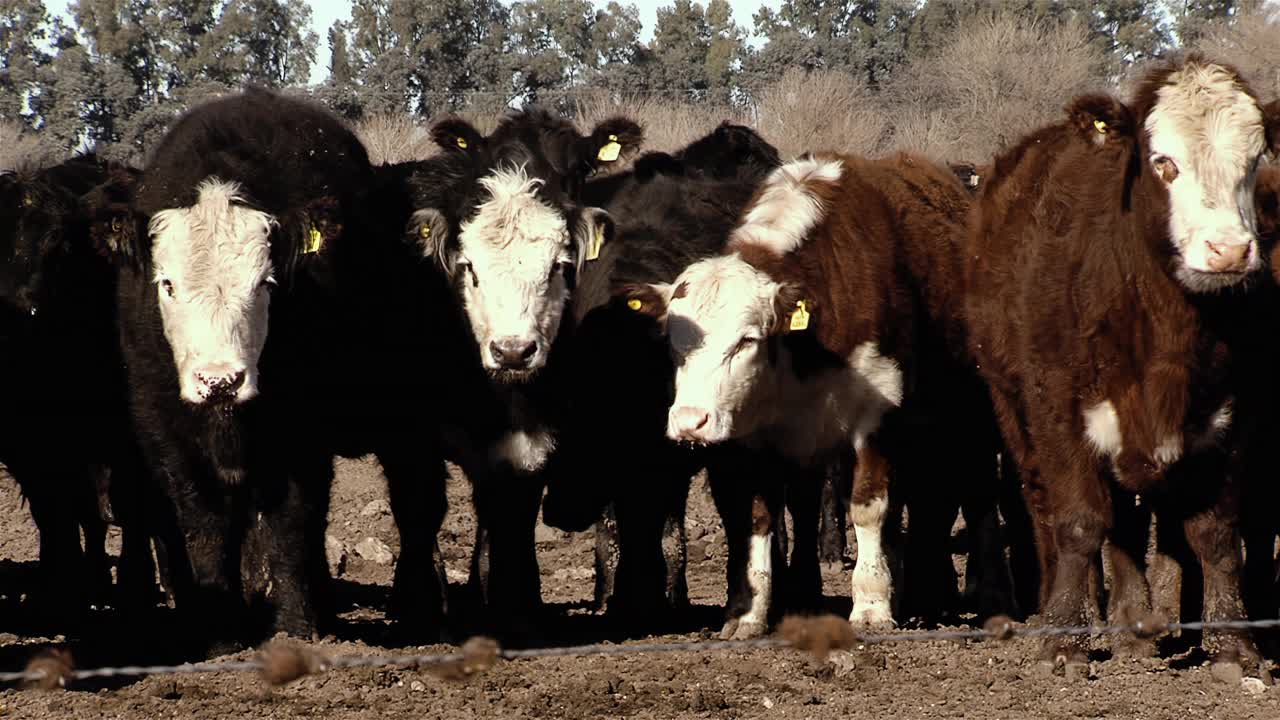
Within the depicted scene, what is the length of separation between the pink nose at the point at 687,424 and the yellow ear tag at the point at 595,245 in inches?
43.6

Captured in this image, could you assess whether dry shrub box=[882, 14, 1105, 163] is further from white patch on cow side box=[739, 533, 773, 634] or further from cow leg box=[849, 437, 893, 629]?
white patch on cow side box=[739, 533, 773, 634]

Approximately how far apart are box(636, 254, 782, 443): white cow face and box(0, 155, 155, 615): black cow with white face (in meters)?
3.25

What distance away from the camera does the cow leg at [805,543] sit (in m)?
9.80

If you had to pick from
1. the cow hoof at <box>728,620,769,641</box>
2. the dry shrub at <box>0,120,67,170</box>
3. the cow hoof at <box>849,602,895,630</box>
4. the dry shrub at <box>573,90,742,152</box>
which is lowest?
the cow hoof at <box>728,620,769,641</box>

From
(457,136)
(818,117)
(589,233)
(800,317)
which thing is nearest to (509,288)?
(589,233)

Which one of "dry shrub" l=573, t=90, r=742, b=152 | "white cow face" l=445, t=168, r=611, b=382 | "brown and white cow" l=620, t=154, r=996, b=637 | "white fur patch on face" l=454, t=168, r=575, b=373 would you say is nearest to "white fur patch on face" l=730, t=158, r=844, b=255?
"brown and white cow" l=620, t=154, r=996, b=637

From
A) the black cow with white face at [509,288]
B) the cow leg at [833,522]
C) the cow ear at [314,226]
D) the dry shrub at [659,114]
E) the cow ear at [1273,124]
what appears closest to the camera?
the cow ear at [1273,124]

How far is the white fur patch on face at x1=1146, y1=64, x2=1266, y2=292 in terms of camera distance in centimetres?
724

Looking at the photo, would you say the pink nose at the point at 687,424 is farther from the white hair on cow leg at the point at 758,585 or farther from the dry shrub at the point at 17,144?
the dry shrub at the point at 17,144

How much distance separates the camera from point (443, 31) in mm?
54906

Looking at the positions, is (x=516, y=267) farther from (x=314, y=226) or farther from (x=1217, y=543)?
(x=1217, y=543)

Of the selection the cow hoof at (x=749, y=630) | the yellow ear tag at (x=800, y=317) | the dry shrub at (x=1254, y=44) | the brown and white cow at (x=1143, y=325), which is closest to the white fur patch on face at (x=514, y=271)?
the yellow ear tag at (x=800, y=317)

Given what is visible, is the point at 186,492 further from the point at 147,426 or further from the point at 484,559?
the point at 484,559

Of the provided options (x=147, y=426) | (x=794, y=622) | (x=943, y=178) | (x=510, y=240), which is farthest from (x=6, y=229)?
(x=794, y=622)
